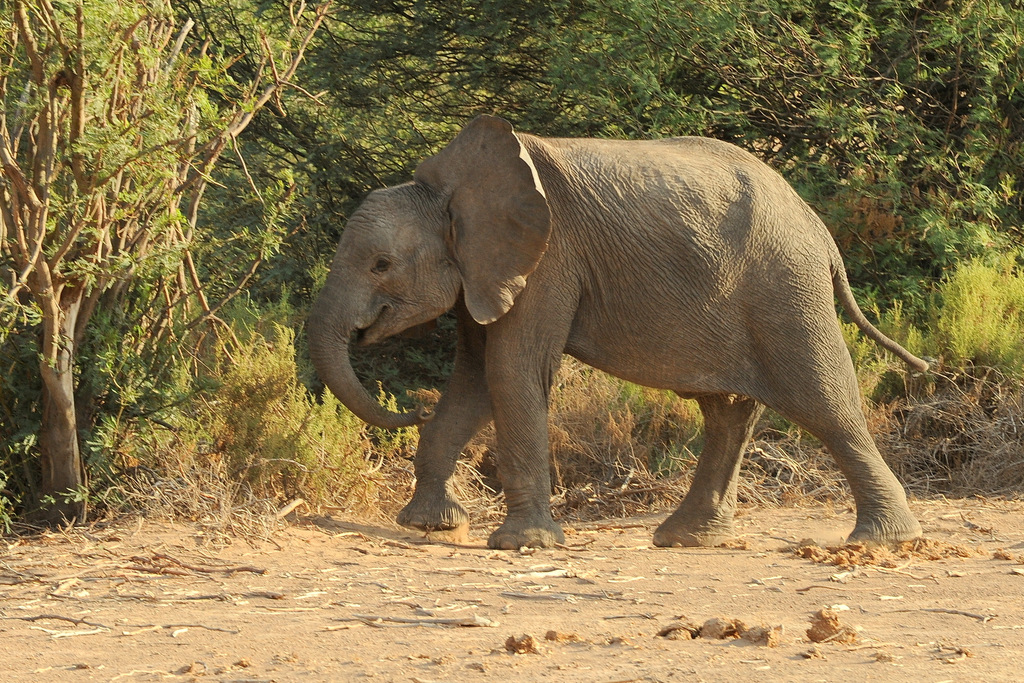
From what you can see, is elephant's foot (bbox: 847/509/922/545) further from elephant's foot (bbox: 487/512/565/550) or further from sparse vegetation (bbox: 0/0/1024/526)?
sparse vegetation (bbox: 0/0/1024/526)

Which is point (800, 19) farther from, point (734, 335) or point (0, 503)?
point (0, 503)

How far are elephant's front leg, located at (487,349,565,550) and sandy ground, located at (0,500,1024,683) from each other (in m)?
0.14

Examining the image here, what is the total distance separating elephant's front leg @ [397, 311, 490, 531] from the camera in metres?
6.99

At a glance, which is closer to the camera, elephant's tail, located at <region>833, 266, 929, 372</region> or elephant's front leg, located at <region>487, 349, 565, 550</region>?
elephant's front leg, located at <region>487, 349, 565, 550</region>

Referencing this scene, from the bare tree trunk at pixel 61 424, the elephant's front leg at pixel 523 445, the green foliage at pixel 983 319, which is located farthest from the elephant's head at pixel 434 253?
the green foliage at pixel 983 319

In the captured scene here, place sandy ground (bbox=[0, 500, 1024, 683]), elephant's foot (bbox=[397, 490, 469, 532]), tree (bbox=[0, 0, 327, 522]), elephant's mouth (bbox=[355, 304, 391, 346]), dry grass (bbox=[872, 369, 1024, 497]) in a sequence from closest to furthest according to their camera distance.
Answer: sandy ground (bbox=[0, 500, 1024, 683]), tree (bbox=[0, 0, 327, 522]), elephant's mouth (bbox=[355, 304, 391, 346]), elephant's foot (bbox=[397, 490, 469, 532]), dry grass (bbox=[872, 369, 1024, 497])

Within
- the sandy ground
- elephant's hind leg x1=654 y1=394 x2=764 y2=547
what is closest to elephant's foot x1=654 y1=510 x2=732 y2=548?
elephant's hind leg x1=654 y1=394 x2=764 y2=547

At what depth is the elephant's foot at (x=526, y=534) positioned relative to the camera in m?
6.62

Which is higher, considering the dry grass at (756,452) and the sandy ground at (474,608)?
the dry grass at (756,452)

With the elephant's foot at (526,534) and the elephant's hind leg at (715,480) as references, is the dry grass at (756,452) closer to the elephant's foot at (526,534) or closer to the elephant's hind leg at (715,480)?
the elephant's hind leg at (715,480)

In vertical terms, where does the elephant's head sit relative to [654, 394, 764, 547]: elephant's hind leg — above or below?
above

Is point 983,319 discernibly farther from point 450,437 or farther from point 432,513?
point 432,513

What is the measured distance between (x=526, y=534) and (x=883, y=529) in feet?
5.81

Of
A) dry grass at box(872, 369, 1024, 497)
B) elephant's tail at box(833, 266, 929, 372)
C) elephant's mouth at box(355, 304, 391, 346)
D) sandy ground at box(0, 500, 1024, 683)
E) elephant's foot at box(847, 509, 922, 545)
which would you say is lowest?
sandy ground at box(0, 500, 1024, 683)
